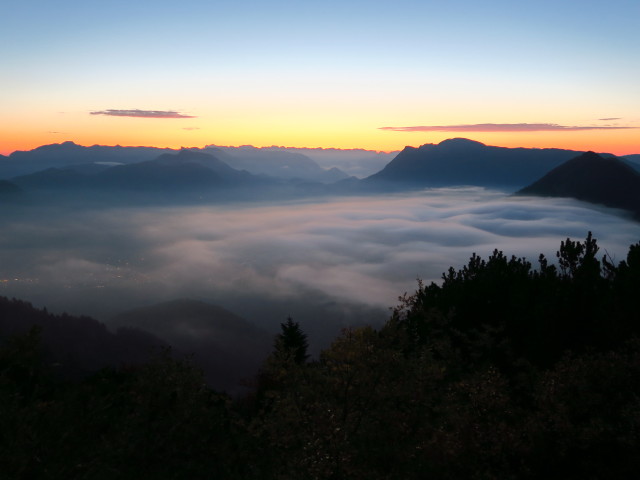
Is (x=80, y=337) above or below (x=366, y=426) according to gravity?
below

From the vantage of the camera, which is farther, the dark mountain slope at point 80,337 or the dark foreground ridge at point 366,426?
the dark mountain slope at point 80,337

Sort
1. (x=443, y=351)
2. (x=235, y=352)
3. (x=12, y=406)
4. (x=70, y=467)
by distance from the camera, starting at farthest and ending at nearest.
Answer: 1. (x=235, y=352)
2. (x=443, y=351)
3. (x=12, y=406)
4. (x=70, y=467)

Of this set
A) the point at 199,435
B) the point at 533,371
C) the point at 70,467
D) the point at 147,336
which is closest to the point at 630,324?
the point at 533,371

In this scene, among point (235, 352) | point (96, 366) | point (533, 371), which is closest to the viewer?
point (533, 371)

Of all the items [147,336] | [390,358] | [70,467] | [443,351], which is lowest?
[147,336]

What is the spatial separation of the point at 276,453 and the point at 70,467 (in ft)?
24.9

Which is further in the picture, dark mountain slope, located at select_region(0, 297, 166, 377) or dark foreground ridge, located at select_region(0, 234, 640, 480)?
dark mountain slope, located at select_region(0, 297, 166, 377)

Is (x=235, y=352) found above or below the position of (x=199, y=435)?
below

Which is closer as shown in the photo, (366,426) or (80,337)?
(366,426)

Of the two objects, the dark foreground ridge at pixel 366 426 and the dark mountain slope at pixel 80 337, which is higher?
the dark foreground ridge at pixel 366 426

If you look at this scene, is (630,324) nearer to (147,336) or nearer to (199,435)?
(199,435)

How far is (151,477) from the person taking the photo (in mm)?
17672

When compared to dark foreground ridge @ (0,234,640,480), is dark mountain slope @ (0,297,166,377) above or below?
below

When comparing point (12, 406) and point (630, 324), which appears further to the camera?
point (630, 324)
